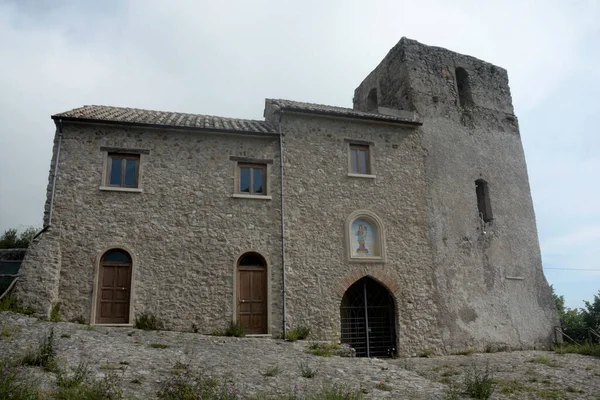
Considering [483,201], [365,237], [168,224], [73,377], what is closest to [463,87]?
[483,201]

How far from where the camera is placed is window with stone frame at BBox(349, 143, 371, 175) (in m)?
15.8

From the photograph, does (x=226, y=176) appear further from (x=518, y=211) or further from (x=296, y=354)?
(x=518, y=211)

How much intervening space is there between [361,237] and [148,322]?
664cm

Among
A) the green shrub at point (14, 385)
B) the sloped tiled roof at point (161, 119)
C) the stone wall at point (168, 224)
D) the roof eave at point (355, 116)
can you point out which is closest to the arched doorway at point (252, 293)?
the stone wall at point (168, 224)

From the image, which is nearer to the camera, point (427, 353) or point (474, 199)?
point (427, 353)

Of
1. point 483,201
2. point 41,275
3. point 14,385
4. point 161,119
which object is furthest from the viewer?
point 483,201

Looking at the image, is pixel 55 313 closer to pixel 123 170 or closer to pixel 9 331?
pixel 9 331

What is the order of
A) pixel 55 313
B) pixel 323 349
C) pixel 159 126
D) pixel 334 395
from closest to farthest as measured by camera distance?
pixel 334 395 → pixel 55 313 → pixel 323 349 → pixel 159 126

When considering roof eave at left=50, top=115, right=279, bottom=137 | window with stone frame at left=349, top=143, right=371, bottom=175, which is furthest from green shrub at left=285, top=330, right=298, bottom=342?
roof eave at left=50, top=115, right=279, bottom=137

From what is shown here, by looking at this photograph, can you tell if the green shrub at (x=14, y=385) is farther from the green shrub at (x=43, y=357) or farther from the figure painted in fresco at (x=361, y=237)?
the figure painted in fresco at (x=361, y=237)

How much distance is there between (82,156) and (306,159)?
6.52 m

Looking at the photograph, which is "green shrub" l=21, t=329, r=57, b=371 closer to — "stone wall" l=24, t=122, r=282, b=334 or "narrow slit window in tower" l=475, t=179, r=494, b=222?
"stone wall" l=24, t=122, r=282, b=334

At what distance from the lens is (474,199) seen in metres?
16.9

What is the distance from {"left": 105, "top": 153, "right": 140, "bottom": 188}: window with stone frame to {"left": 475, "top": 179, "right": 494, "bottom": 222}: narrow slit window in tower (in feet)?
37.7
